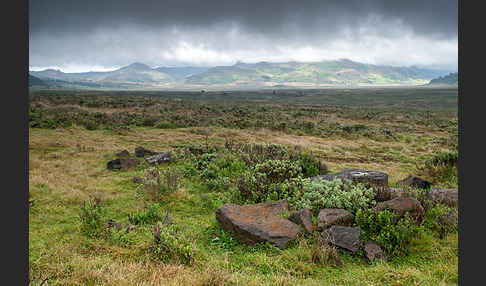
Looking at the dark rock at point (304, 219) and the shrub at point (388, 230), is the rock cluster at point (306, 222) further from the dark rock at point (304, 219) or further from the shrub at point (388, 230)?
the shrub at point (388, 230)

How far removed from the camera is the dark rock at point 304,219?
4.97m

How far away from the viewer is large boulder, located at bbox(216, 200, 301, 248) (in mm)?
4688

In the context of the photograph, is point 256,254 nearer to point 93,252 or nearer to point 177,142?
point 93,252

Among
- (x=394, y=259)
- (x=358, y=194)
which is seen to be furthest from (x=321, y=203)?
(x=394, y=259)

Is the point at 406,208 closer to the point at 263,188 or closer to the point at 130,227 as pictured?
the point at 263,188

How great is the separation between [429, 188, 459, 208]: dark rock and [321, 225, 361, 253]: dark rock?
272 centimetres

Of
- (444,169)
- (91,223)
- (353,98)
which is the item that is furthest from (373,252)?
A: (353,98)

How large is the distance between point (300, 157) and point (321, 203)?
4323mm

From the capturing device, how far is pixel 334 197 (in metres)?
5.69

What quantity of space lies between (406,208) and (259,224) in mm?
2665

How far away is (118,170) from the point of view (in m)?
9.76

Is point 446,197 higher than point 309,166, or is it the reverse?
point 309,166

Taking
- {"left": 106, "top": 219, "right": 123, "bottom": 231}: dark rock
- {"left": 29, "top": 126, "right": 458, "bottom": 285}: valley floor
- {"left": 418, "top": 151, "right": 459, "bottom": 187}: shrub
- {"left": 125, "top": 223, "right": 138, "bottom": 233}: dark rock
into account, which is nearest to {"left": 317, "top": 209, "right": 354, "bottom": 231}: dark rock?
{"left": 29, "top": 126, "right": 458, "bottom": 285}: valley floor

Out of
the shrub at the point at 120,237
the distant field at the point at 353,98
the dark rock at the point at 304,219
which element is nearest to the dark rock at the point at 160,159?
the shrub at the point at 120,237
